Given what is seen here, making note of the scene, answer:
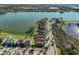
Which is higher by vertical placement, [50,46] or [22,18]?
[22,18]

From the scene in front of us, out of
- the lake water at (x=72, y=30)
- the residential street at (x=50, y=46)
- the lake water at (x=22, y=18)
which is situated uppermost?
the lake water at (x=22, y=18)

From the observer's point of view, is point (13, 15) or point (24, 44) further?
point (13, 15)

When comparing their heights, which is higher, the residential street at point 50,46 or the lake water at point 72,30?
the lake water at point 72,30

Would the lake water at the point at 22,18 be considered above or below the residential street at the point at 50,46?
above

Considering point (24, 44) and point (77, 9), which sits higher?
point (77, 9)

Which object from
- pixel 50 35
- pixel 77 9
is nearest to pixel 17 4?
pixel 50 35

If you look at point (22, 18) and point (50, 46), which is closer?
point (50, 46)

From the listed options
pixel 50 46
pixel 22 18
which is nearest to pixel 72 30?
pixel 50 46

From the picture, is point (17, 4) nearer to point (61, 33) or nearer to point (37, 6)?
point (37, 6)

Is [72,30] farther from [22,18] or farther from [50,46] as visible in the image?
[22,18]
